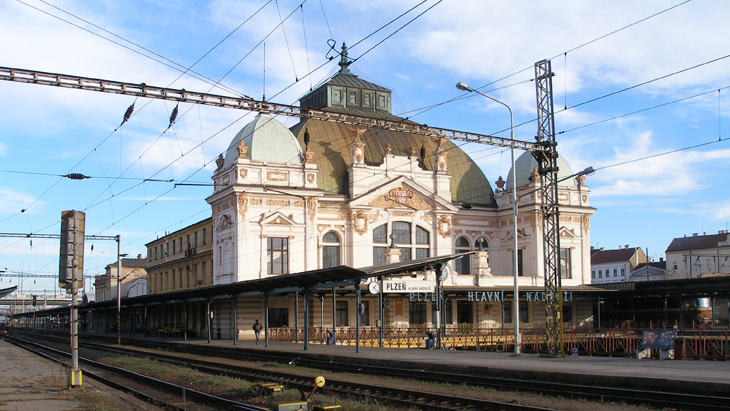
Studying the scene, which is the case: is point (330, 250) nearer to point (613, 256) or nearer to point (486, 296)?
point (486, 296)

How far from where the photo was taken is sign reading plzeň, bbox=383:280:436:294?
3447 cm

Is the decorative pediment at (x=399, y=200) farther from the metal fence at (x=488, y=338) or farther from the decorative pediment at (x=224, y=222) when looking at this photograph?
the decorative pediment at (x=224, y=222)

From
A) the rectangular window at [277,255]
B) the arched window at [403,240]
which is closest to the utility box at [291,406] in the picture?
the rectangular window at [277,255]

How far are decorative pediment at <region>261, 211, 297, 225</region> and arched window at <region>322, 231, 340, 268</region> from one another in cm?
424

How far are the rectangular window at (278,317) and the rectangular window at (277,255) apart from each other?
2.91 meters

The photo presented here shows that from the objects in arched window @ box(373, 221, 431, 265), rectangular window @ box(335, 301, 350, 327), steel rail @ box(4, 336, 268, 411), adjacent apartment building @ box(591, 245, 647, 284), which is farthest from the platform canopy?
adjacent apartment building @ box(591, 245, 647, 284)

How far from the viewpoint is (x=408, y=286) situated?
34719 millimetres

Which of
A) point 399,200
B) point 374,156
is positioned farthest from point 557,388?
point 374,156

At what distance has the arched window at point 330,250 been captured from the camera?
184 ft

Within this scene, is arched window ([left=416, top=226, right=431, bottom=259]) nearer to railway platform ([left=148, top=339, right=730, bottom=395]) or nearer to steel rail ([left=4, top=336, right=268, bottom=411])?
railway platform ([left=148, top=339, right=730, bottom=395])

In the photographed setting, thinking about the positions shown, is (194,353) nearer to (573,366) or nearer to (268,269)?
(268,269)

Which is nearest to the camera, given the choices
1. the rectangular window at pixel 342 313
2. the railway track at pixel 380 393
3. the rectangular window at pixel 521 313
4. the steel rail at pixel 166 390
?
the railway track at pixel 380 393

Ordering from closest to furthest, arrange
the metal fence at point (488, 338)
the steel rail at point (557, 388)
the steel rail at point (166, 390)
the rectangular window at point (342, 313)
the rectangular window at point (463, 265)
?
the steel rail at point (557, 388), the steel rail at point (166, 390), the metal fence at point (488, 338), the rectangular window at point (342, 313), the rectangular window at point (463, 265)

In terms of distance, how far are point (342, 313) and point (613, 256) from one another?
252 feet
